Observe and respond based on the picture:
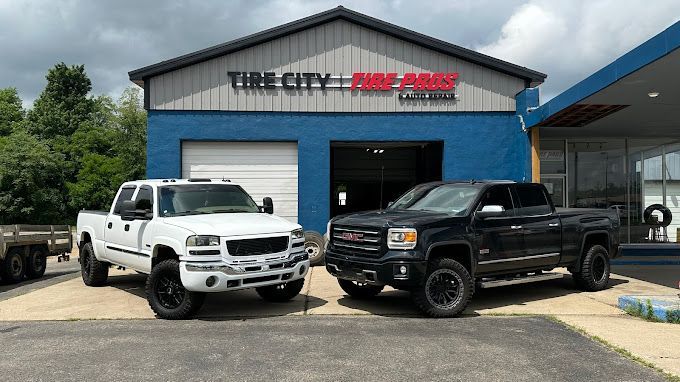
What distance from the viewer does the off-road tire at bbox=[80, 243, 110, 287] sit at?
1062 cm

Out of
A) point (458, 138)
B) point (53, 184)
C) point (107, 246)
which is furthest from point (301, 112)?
point (53, 184)

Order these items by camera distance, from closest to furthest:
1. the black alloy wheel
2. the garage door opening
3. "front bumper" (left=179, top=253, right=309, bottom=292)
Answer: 1. "front bumper" (left=179, top=253, right=309, bottom=292)
2. the black alloy wheel
3. the garage door opening

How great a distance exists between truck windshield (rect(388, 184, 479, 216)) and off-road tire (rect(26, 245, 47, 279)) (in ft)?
30.6

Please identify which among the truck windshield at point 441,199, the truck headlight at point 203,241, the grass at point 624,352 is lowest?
the grass at point 624,352

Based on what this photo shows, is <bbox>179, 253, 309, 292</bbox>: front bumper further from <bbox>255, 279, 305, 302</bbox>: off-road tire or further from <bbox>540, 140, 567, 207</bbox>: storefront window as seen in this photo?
<bbox>540, 140, 567, 207</bbox>: storefront window

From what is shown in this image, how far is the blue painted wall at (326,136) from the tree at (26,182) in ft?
103

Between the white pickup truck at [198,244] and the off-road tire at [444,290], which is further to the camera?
the off-road tire at [444,290]

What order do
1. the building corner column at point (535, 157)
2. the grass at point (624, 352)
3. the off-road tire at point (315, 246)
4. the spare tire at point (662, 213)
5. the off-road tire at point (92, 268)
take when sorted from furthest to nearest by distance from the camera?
the spare tire at point (662, 213) → the building corner column at point (535, 157) → the off-road tire at point (315, 246) → the off-road tire at point (92, 268) → the grass at point (624, 352)

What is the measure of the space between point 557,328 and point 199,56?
38.7 ft

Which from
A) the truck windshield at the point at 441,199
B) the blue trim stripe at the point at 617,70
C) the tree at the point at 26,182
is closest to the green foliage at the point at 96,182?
the tree at the point at 26,182

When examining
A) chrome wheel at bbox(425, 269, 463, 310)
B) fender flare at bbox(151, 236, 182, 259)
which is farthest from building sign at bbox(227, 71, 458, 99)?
chrome wheel at bbox(425, 269, 463, 310)

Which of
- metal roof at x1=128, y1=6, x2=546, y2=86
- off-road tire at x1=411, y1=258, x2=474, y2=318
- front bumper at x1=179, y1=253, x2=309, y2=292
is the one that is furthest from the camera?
metal roof at x1=128, y1=6, x2=546, y2=86

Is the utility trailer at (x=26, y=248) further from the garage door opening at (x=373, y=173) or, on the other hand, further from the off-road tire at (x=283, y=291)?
the garage door opening at (x=373, y=173)

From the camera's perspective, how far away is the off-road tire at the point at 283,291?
28.9 ft
